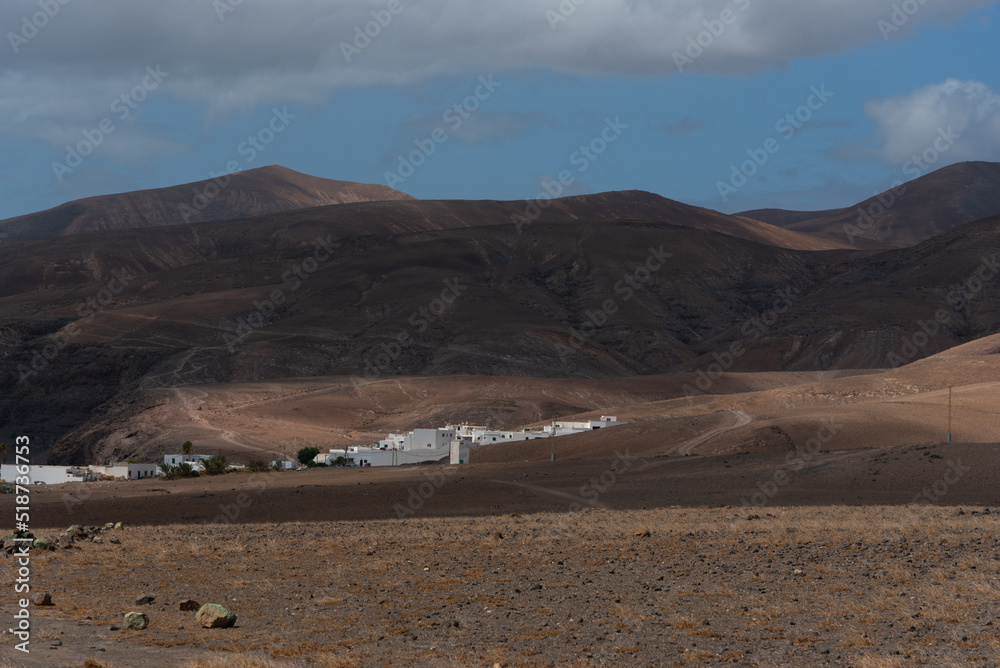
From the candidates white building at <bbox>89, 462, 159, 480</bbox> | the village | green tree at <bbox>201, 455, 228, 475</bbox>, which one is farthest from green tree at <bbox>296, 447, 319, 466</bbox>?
green tree at <bbox>201, 455, 228, 475</bbox>

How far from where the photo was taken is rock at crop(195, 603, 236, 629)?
15.1m

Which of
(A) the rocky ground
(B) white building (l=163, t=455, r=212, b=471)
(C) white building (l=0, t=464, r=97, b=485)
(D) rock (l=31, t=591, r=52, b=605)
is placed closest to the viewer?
(A) the rocky ground

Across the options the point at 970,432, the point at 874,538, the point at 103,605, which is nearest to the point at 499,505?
the point at 874,538

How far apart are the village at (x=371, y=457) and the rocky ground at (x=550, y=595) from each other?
36.1 m

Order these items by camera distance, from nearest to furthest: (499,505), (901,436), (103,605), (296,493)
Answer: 1. (103,605)
2. (499,505)
3. (296,493)
4. (901,436)

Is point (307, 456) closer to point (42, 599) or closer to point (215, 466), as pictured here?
point (215, 466)

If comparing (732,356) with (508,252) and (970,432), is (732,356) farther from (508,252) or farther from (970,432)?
(970,432)

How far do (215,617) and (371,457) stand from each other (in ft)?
171

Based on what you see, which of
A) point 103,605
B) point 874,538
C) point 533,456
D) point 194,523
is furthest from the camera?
point 533,456

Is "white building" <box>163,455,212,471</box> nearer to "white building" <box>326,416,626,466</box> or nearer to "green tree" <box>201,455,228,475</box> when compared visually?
"green tree" <box>201,455,228,475</box>

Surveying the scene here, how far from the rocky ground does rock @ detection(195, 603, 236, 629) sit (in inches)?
6.1

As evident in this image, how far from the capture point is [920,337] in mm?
134250

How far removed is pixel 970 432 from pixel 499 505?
28.9 meters

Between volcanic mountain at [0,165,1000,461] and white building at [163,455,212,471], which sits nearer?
white building at [163,455,212,471]
